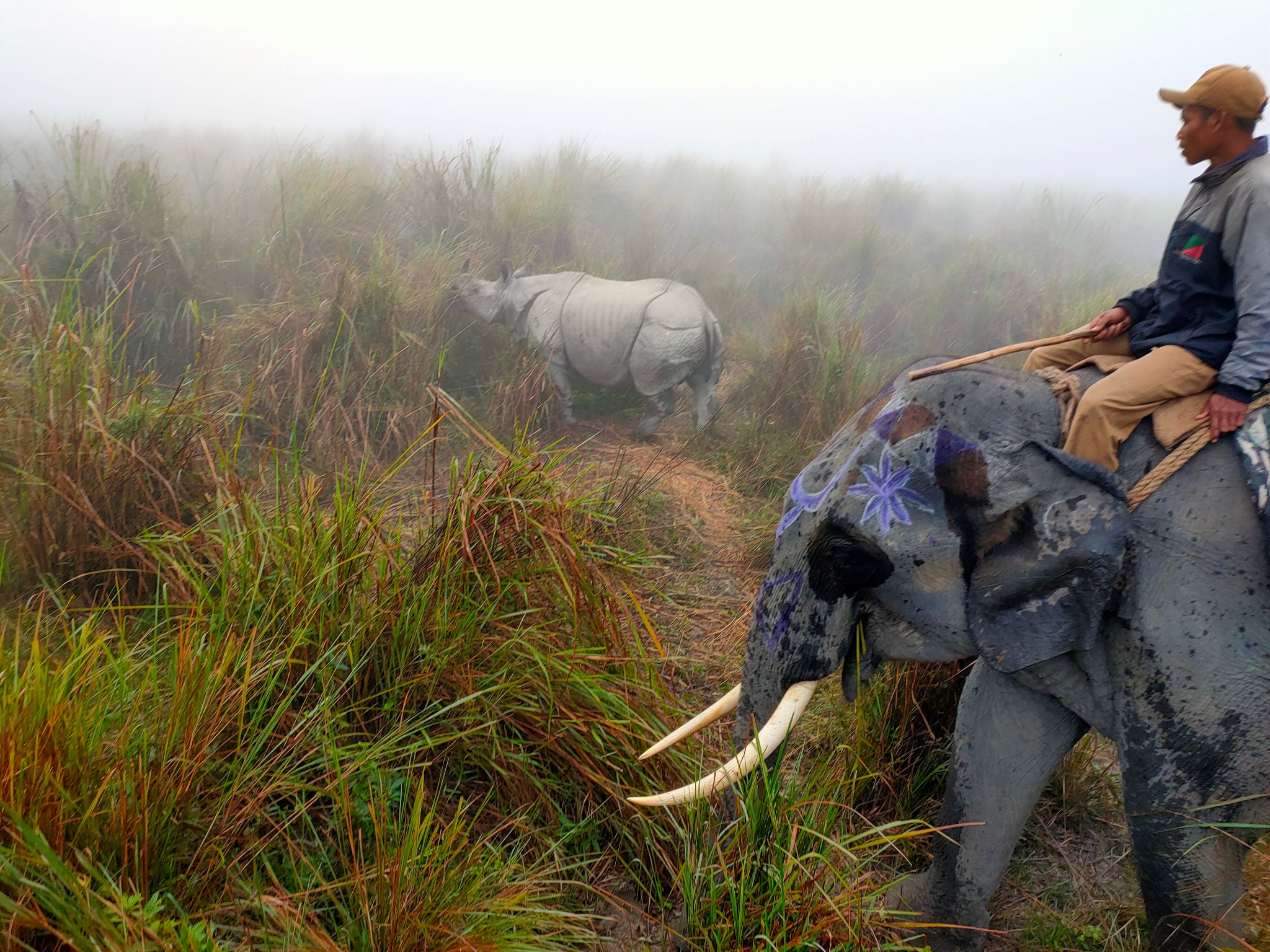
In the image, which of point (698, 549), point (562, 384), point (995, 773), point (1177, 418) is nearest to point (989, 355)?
point (1177, 418)

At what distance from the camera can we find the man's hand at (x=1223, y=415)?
177 centimetres

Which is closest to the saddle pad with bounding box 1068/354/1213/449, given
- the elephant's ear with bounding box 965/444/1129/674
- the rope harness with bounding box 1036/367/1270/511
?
the rope harness with bounding box 1036/367/1270/511

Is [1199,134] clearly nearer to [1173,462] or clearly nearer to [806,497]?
[1173,462]

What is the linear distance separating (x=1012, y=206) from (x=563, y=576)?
1558 centimetres

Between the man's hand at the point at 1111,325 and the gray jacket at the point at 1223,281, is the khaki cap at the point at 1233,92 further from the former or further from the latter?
the man's hand at the point at 1111,325

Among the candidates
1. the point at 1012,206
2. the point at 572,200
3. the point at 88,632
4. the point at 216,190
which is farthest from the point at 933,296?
the point at 88,632

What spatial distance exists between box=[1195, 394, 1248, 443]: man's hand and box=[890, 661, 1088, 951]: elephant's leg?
0.76 metres

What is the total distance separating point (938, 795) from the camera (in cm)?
261

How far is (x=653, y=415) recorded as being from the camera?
20.8 feet

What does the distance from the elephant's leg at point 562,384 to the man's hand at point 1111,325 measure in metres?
4.39

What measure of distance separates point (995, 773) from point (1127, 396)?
1.00 meters

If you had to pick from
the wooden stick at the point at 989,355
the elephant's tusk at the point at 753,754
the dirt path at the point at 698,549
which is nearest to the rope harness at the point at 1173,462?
the wooden stick at the point at 989,355

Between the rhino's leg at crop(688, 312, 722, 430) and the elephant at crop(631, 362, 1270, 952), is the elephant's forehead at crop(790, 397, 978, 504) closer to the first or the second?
the elephant at crop(631, 362, 1270, 952)

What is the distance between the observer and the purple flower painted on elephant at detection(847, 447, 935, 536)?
1.85 m
